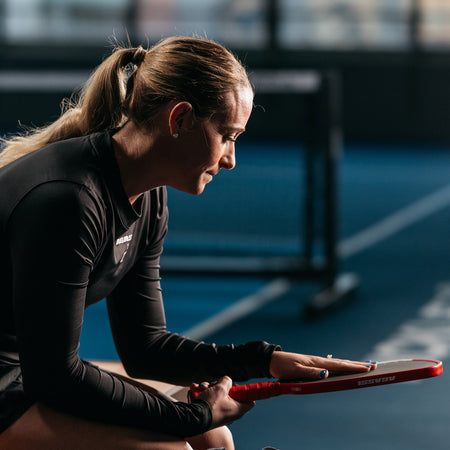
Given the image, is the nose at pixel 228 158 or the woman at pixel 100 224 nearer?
the woman at pixel 100 224

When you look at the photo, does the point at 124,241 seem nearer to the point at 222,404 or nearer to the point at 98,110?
the point at 98,110

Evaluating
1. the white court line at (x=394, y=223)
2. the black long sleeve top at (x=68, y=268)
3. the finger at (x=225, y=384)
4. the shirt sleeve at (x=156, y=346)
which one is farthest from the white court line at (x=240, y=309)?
the black long sleeve top at (x=68, y=268)

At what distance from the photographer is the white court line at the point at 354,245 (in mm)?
5133

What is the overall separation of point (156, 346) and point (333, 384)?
0.52m

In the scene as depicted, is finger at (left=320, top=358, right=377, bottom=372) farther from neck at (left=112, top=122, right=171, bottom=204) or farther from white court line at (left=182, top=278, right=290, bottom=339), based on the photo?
white court line at (left=182, top=278, right=290, bottom=339)

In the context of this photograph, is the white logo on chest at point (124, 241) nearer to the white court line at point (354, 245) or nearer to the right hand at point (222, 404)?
the right hand at point (222, 404)

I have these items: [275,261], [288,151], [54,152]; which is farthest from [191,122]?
[288,151]

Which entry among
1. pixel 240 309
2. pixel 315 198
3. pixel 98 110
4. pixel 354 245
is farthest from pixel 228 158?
pixel 354 245

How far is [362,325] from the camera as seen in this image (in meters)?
5.03

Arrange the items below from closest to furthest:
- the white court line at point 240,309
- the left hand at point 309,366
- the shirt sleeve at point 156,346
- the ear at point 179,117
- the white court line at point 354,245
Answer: the ear at point 179,117
the left hand at point 309,366
the shirt sleeve at point 156,346
the white court line at point 240,309
the white court line at point 354,245

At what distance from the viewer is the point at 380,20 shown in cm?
1648

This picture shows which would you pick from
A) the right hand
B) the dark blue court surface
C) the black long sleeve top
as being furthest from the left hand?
the dark blue court surface

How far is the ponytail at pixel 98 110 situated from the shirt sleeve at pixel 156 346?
324 mm

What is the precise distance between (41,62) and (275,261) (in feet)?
38.5
